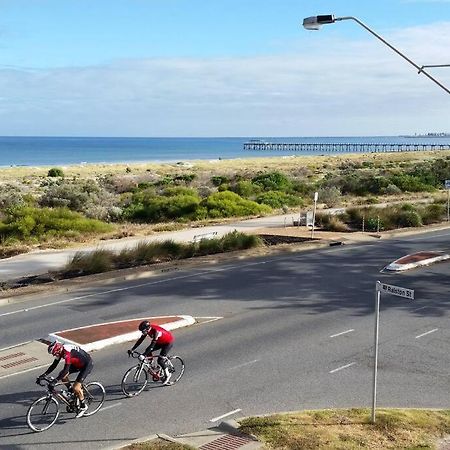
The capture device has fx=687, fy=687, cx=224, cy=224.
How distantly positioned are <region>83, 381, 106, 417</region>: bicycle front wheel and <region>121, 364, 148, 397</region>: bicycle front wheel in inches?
18.3

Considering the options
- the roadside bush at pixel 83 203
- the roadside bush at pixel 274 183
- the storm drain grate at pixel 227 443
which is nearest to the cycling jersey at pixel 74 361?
the storm drain grate at pixel 227 443

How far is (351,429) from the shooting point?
31.2 ft

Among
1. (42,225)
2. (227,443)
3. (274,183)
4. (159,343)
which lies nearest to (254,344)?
(159,343)

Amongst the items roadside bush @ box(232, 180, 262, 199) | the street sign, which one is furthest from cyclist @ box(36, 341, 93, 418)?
roadside bush @ box(232, 180, 262, 199)

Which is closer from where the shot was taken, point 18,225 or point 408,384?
point 408,384

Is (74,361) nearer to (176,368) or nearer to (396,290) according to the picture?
(176,368)

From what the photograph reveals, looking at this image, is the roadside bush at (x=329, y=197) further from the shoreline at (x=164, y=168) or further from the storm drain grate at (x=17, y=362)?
the storm drain grate at (x=17, y=362)

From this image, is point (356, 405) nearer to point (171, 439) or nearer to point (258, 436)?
point (258, 436)

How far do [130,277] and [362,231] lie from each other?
1484 centimetres

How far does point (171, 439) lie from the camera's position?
914 cm

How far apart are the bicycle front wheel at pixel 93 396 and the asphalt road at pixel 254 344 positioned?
160mm

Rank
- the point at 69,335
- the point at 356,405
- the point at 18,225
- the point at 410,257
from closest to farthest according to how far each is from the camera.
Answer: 1. the point at 356,405
2. the point at 69,335
3. the point at 410,257
4. the point at 18,225

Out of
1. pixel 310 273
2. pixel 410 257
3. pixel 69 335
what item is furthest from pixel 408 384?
pixel 410 257

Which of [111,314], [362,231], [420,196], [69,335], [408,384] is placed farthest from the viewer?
[420,196]
